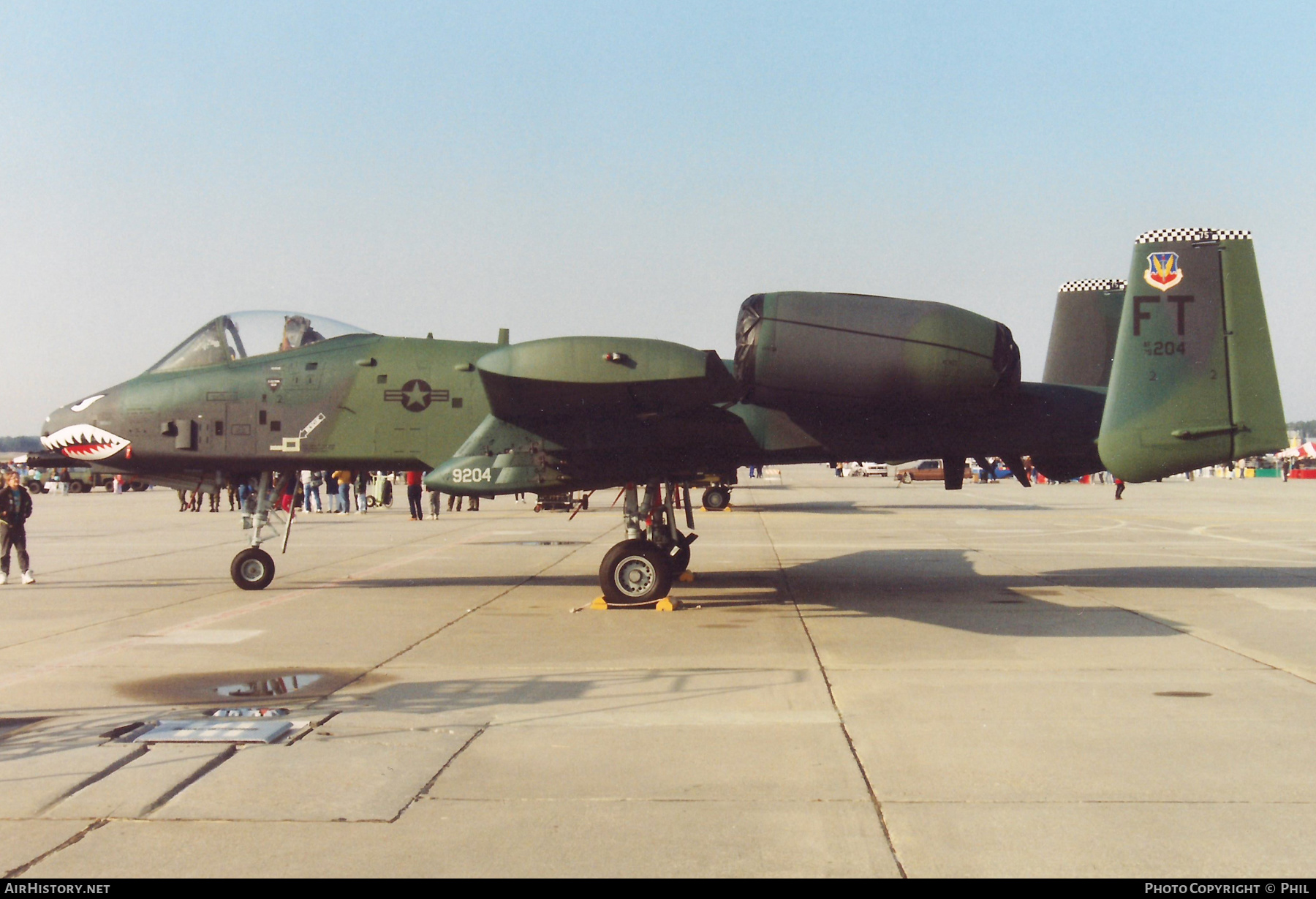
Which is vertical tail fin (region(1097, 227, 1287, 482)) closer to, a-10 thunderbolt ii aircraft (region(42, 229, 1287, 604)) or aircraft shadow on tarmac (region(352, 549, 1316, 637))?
a-10 thunderbolt ii aircraft (region(42, 229, 1287, 604))

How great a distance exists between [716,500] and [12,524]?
22103 mm

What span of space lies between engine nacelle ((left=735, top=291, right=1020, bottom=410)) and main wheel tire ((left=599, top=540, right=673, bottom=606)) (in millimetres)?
2581

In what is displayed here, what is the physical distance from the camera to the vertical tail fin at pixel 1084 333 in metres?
14.2

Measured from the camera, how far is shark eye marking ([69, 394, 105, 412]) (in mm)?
13125

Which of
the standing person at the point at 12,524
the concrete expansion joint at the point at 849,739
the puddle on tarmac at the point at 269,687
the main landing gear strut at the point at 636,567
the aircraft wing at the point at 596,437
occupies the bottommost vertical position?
the concrete expansion joint at the point at 849,739

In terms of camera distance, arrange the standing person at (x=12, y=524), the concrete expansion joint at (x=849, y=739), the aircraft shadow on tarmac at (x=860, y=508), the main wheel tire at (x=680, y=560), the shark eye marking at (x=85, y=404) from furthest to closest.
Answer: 1. the aircraft shadow on tarmac at (x=860, y=508)
2. the standing person at (x=12, y=524)
3. the main wheel tire at (x=680, y=560)
4. the shark eye marking at (x=85, y=404)
5. the concrete expansion joint at (x=849, y=739)

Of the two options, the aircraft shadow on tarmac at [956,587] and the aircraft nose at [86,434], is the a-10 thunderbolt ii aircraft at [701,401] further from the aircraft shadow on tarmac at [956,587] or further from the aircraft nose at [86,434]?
the aircraft shadow on tarmac at [956,587]

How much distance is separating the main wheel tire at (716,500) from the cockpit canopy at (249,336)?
71.0ft

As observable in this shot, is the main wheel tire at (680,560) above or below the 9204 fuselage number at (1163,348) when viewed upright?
below

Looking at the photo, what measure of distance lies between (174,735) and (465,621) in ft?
15.9

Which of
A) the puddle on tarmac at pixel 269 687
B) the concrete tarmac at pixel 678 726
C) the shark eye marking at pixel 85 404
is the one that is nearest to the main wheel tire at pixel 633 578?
the concrete tarmac at pixel 678 726

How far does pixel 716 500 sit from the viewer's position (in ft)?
112

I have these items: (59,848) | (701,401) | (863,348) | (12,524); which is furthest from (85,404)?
(59,848)

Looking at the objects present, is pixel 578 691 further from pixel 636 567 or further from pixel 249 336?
pixel 249 336
